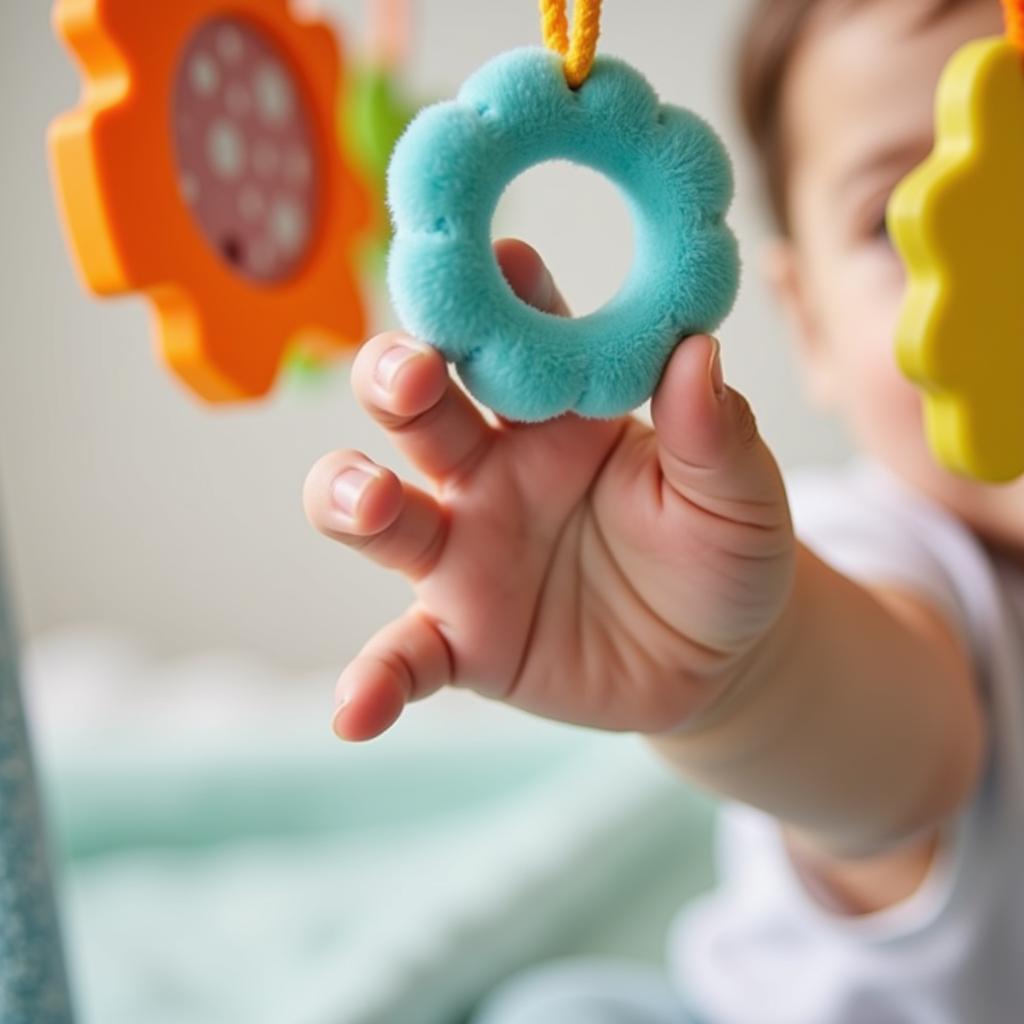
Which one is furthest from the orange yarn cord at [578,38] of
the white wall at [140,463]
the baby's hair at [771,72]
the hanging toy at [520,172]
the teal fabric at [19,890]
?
the white wall at [140,463]

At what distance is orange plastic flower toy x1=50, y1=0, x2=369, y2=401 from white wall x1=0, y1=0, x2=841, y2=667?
79cm

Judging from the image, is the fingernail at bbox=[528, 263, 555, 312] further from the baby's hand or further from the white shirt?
the white shirt

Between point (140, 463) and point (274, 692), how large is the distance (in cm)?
40

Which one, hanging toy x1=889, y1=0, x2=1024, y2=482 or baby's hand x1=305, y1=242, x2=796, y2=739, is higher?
hanging toy x1=889, y1=0, x2=1024, y2=482

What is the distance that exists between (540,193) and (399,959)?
0.70m

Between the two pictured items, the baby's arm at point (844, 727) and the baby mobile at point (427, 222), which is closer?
the baby mobile at point (427, 222)

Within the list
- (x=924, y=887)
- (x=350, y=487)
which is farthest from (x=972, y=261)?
(x=924, y=887)

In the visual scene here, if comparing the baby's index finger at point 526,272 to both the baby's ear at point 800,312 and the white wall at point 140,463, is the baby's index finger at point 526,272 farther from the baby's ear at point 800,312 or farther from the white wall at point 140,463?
the white wall at point 140,463

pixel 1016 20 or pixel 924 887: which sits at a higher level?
pixel 1016 20

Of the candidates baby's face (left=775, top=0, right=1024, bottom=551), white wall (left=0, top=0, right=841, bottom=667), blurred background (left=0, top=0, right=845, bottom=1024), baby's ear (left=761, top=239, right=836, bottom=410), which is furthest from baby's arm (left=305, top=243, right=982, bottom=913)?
white wall (left=0, top=0, right=841, bottom=667)

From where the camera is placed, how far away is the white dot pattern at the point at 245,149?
1.42 ft

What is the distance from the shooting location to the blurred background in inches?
30.7

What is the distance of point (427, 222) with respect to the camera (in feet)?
0.86

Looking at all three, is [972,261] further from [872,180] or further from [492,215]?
[872,180]
